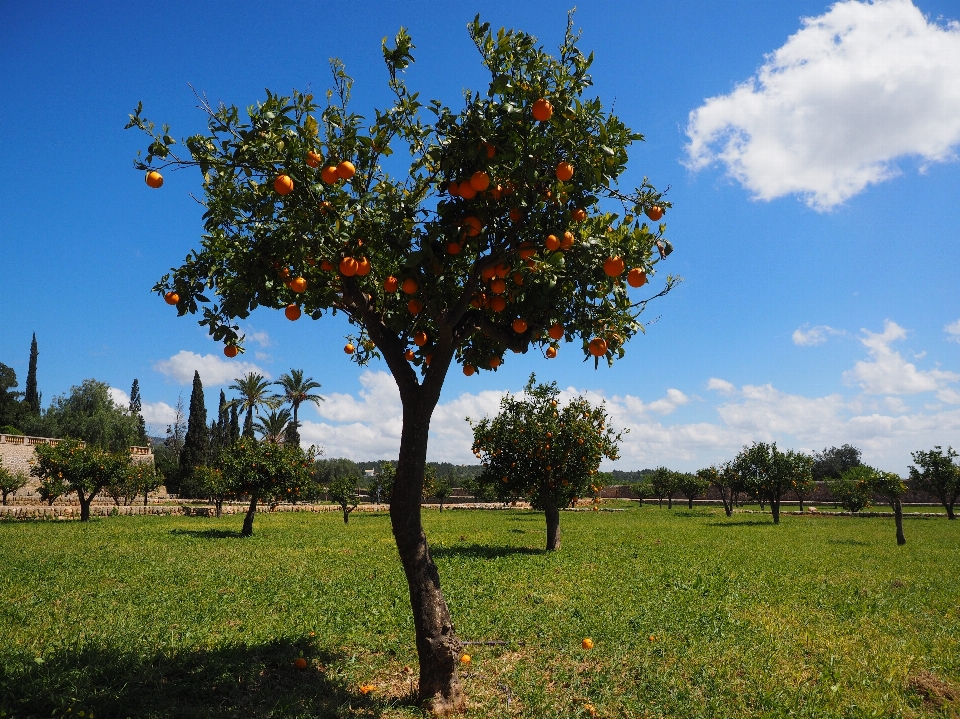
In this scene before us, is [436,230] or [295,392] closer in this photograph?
[436,230]

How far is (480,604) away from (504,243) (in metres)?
6.63

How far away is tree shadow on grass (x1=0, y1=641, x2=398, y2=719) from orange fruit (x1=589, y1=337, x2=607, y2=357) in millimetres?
3777

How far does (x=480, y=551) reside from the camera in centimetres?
1642

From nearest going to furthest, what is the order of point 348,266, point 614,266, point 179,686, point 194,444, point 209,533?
point 614,266
point 348,266
point 179,686
point 209,533
point 194,444

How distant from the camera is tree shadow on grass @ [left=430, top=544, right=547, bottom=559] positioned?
1536 centimetres

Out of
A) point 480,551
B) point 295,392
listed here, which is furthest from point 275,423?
point 480,551

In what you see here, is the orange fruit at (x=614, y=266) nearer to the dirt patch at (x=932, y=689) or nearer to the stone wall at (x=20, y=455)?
the dirt patch at (x=932, y=689)

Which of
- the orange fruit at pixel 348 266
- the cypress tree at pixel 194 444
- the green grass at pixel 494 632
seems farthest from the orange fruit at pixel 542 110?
the cypress tree at pixel 194 444

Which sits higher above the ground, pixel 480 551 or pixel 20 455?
pixel 20 455

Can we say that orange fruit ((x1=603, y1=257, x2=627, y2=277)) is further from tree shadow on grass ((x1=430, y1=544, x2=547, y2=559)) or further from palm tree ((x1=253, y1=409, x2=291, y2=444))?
palm tree ((x1=253, y1=409, x2=291, y2=444))

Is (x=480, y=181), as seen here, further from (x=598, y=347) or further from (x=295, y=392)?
(x=295, y=392)

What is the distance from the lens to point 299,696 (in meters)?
5.37

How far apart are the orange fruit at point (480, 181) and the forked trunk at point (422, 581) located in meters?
2.06

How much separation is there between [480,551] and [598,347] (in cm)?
1274
